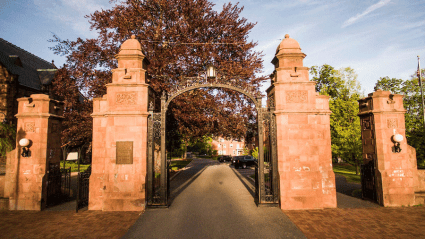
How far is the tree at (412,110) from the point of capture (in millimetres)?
16156

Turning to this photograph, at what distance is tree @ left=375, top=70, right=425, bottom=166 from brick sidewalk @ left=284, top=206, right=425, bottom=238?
1123 cm

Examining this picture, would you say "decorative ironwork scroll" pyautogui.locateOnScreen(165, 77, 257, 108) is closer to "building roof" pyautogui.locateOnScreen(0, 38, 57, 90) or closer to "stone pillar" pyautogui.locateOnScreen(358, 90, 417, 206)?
"stone pillar" pyautogui.locateOnScreen(358, 90, 417, 206)

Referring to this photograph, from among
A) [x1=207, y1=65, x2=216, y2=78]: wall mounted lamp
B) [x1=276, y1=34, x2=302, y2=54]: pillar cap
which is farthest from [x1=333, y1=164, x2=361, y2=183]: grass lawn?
[x1=207, y1=65, x2=216, y2=78]: wall mounted lamp

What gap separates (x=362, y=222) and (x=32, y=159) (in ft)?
39.1

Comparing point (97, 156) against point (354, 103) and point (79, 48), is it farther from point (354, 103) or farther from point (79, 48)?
point (354, 103)

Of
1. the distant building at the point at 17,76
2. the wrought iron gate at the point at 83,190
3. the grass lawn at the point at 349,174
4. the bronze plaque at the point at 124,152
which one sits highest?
the distant building at the point at 17,76

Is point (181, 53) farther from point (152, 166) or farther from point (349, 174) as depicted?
point (349, 174)

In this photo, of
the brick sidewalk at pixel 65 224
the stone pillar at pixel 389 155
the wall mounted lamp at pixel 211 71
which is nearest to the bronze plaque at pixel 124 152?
the brick sidewalk at pixel 65 224

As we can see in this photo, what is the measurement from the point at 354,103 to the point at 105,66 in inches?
789

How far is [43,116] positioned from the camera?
28.7 ft

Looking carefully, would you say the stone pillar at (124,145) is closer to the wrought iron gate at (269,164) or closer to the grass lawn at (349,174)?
the wrought iron gate at (269,164)

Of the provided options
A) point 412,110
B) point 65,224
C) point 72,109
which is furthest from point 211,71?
point 412,110

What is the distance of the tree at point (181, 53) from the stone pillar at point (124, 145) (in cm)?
454

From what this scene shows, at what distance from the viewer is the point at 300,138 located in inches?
331
